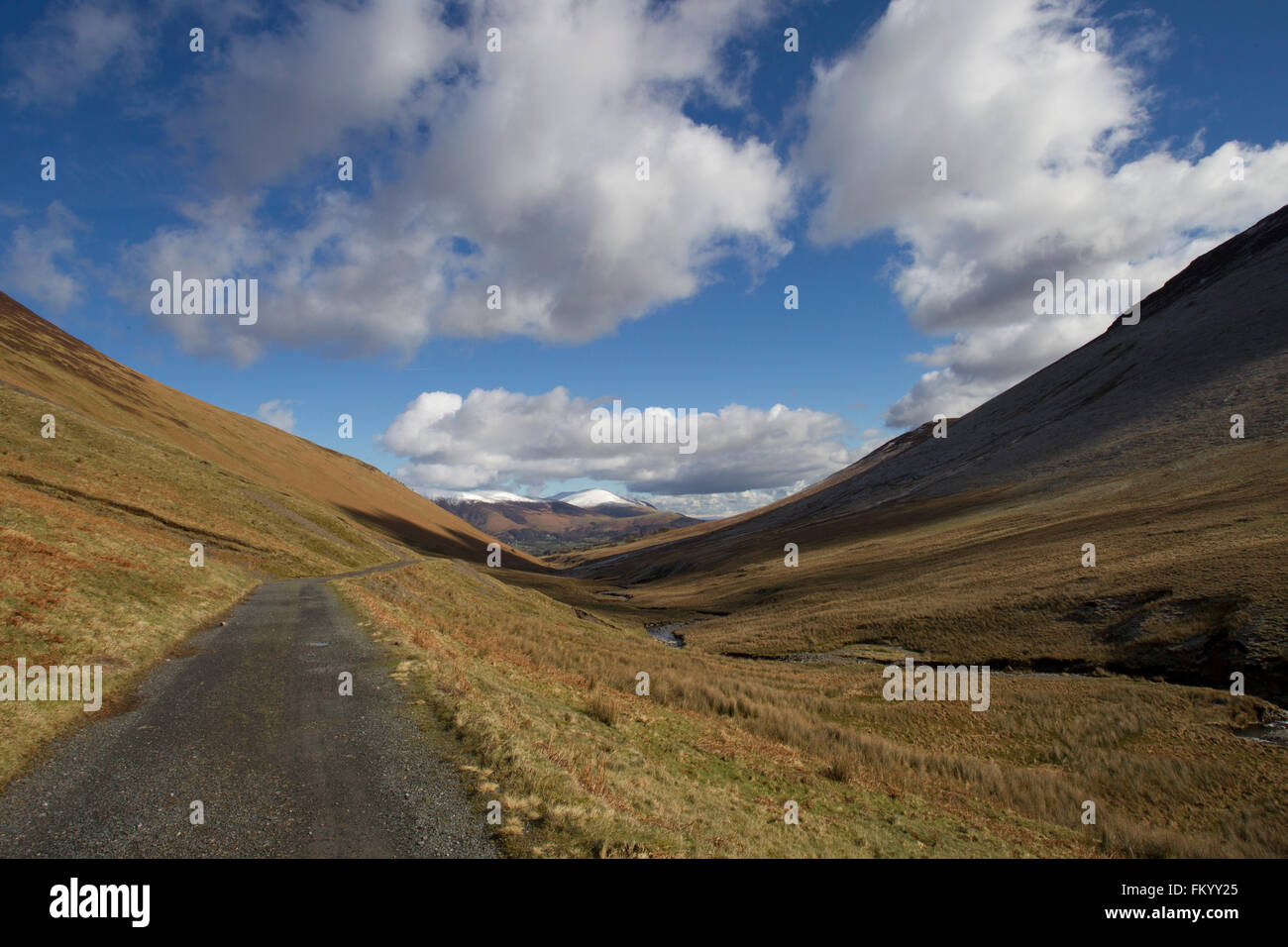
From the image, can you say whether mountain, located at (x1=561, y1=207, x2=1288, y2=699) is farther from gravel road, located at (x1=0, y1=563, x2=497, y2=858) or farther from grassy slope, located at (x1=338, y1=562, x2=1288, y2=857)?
gravel road, located at (x1=0, y1=563, x2=497, y2=858)

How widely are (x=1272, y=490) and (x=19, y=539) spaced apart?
75927mm

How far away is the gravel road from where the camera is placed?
7.58 meters

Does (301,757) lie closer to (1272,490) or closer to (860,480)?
(1272,490)

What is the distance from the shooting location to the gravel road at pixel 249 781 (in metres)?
7.58

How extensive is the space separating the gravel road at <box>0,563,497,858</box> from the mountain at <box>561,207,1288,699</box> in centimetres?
3333

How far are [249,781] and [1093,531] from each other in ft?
202

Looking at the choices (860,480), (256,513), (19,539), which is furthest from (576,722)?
(860,480)

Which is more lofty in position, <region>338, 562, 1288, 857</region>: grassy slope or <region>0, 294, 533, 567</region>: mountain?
<region>0, 294, 533, 567</region>: mountain

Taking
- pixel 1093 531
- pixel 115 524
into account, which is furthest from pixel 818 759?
pixel 1093 531

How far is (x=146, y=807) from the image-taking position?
27.6 ft

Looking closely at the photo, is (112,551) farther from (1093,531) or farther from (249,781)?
(1093,531)

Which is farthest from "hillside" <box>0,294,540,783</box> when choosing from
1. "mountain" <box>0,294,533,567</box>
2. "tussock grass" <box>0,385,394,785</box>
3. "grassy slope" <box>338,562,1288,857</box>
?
"grassy slope" <box>338,562,1288,857</box>

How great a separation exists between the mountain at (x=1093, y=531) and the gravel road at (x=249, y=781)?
109 ft

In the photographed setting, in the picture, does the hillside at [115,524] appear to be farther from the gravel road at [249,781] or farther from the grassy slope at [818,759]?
the grassy slope at [818,759]
